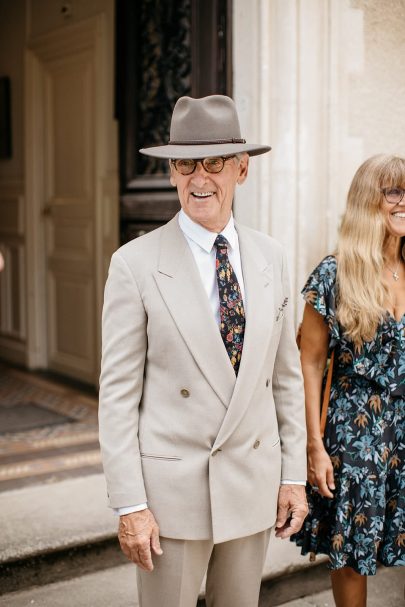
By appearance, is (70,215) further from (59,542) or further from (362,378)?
(362,378)

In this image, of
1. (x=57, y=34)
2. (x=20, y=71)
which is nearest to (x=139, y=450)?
(x=57, y=34)

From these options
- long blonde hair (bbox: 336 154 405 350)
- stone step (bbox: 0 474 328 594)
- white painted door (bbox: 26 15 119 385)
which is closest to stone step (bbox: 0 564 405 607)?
stone step (bbox: 0 474 328 594)

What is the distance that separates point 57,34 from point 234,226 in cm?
489

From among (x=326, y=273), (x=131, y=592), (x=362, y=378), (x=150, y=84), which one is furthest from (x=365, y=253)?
(x=150, y=84)

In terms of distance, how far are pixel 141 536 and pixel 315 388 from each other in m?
1.02

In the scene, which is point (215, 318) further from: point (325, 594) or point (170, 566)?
point (325, 594)

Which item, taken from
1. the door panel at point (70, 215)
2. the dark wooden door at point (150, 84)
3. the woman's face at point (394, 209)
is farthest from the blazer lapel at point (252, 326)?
the door panel at point (70, 215)

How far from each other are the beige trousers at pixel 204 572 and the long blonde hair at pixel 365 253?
0.81m

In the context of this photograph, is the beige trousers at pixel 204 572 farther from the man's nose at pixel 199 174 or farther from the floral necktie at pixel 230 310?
the man's nose at pixel 199 174

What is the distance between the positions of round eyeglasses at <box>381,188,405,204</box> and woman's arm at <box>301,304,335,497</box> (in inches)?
17.9

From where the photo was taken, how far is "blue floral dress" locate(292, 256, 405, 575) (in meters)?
2.73

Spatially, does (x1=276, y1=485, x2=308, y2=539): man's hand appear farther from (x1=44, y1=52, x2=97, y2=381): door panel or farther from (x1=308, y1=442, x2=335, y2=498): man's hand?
(x1=44, y1=52, x2=97, y2=381): door panel

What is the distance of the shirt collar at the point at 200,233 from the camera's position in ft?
6.99

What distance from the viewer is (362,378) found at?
109 inches
